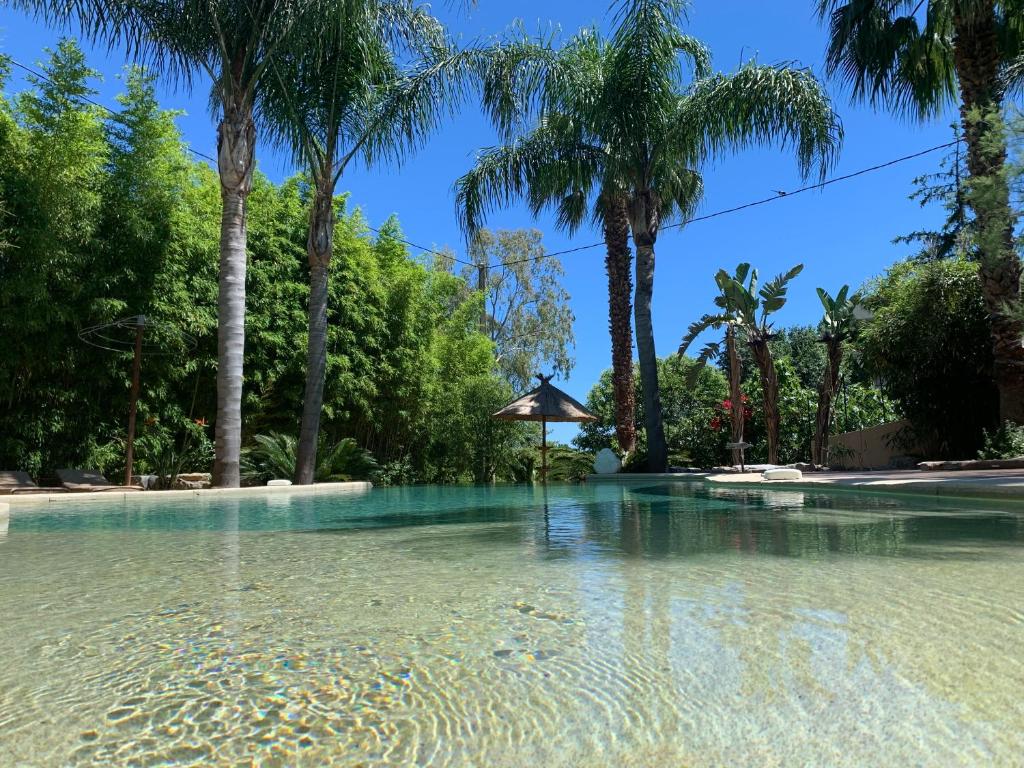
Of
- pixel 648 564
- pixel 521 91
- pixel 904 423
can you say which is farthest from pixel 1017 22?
pixel 648 564

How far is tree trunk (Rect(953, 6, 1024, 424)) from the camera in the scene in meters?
9.10

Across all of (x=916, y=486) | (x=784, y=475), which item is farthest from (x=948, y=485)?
(x=784, y=475)

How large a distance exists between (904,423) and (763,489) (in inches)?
244

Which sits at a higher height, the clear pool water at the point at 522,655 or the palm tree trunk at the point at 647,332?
the palm tree trunk at the point at 647,332

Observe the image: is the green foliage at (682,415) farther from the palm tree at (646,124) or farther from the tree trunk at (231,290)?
the tree trunk at (231,290)

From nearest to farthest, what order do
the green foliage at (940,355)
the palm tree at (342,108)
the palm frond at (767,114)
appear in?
the palm tree at (342,108)
the green foliage at (940,355)
the palm frond at (767,114)

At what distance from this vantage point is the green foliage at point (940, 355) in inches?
474

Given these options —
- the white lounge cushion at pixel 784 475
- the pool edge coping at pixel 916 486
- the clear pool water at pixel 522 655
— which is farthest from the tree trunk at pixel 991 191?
the clear pool water at pixel 522 655

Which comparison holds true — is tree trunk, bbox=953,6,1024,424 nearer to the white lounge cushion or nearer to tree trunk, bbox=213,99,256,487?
the white lounge cushion

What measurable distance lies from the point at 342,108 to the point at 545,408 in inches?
288

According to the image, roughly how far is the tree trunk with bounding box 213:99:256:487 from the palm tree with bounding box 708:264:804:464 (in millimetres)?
10566

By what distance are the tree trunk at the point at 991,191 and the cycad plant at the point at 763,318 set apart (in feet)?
17.3

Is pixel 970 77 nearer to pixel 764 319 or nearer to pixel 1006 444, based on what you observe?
pixel 1006 444

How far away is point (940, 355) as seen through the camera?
12.3m
